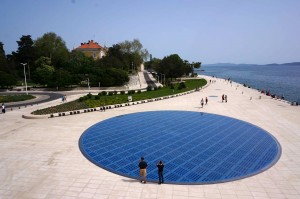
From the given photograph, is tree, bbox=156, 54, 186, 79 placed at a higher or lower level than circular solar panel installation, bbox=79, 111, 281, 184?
higher

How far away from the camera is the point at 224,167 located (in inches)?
542

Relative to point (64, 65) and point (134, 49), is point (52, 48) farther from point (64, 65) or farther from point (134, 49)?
point (134, 49)

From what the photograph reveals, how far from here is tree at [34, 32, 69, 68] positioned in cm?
7609

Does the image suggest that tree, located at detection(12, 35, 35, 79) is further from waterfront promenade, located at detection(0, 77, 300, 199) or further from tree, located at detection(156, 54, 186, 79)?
waterfront promenade, located at detection(0, 77, 300, 199)

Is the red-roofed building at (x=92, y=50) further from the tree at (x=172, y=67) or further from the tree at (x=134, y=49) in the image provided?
the tree at (x=172, y=67)

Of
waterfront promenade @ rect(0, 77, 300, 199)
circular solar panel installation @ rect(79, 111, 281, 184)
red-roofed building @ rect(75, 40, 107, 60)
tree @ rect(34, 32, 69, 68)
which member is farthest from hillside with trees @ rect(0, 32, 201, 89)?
circular solar panel installation @ rect(79, 111, 281, 184)

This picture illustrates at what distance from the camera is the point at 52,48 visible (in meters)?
78.8

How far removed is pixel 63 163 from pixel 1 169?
3.43 meters

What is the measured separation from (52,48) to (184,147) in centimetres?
7434

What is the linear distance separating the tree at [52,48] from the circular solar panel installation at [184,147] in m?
59.6

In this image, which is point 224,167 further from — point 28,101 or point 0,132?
point 28,101

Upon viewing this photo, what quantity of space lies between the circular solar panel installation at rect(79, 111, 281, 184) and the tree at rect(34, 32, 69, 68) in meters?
59.6

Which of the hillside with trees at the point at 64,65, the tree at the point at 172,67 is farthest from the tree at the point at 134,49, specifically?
the tree at the point at 172,67

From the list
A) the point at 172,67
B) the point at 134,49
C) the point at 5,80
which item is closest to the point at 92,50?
the point at 134,49
